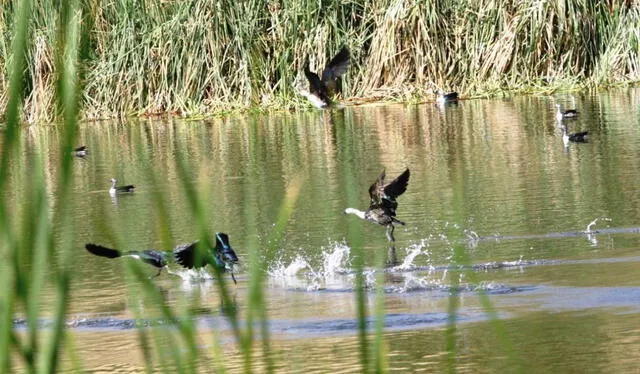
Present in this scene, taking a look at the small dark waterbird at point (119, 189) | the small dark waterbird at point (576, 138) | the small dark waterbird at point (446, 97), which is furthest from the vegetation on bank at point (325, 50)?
the small dark waterbird at point (119, 189)

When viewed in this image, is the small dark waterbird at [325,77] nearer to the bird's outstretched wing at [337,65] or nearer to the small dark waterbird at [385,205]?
the bird's outstretched wing at [337,65]

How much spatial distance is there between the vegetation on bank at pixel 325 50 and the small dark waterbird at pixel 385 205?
15312 mm

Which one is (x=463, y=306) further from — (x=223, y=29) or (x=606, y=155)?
(x=223, y=29)

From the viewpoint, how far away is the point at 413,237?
11.9 meters

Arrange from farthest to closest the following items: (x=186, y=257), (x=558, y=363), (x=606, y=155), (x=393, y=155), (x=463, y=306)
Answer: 1. (x=393, y=155)
2. (x=606, y=155)
3. (x=186, y=257)
4. (x=463, y=306)
5. (x=558, y=363)

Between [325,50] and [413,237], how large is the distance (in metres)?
16.9

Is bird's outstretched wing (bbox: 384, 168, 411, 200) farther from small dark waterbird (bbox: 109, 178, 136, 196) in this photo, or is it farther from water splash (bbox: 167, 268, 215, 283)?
small dark waterbird (bbox: 109, 178, 136, 196)

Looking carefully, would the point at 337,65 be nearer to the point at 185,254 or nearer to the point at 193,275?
the point at 193,275

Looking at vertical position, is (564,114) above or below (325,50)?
below

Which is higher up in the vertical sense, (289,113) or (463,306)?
(289,113)

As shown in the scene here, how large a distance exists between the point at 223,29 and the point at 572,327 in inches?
837

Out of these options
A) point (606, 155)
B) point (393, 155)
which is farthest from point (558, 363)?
point (393, 155)

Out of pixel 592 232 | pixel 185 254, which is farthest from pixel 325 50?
pixel 185 254

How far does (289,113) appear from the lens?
92.2 ft
